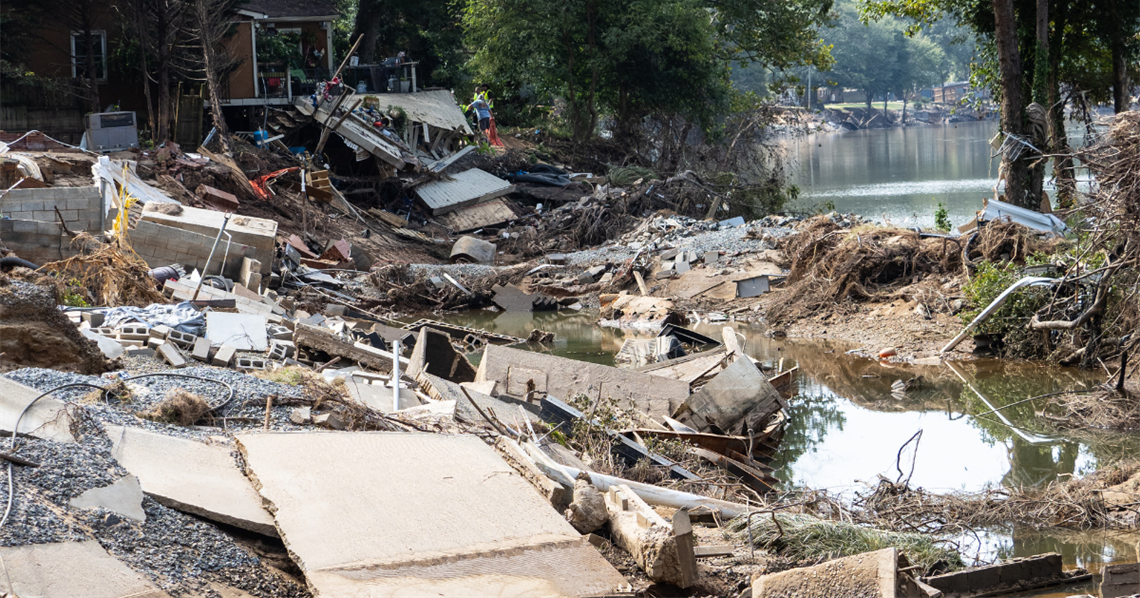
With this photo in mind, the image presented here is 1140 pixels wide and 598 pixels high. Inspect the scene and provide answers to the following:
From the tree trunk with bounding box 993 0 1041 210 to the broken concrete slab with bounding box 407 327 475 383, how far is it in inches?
507

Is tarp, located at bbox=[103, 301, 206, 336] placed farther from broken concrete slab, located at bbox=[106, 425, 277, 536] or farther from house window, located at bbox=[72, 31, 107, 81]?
house window, located at bbox=[72, 31, 107, 81]

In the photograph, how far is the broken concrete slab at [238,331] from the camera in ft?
35.4

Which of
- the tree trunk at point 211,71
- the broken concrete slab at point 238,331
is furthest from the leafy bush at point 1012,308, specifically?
Answer: the tree trunk at point 211,71

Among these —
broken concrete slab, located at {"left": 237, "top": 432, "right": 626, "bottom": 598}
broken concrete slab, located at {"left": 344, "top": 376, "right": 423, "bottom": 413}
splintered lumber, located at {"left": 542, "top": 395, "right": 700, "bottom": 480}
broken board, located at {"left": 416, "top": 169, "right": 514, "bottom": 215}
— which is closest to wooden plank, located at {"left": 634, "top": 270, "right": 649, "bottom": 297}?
broken board, located at {"left": 416, "top": 169, "right": 514, "bottom": 215}

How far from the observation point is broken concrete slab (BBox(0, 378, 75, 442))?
19.1 ft

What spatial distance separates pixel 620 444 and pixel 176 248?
9.16 meters

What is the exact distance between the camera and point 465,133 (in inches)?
1225

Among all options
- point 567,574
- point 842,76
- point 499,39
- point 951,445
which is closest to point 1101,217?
point 951,445

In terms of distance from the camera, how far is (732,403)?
10.1 m

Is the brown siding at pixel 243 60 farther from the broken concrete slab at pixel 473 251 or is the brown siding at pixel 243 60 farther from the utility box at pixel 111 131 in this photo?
the broken concrete slab at pixel 473 251

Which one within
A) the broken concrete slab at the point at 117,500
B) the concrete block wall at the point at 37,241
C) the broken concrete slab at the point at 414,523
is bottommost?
the broken concrete slab at the point at 414,523

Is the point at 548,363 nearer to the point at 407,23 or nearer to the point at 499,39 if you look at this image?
the point at 499,39

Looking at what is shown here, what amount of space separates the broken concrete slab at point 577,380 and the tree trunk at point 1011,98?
38.1ft

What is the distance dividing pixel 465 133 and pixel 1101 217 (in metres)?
23.9
